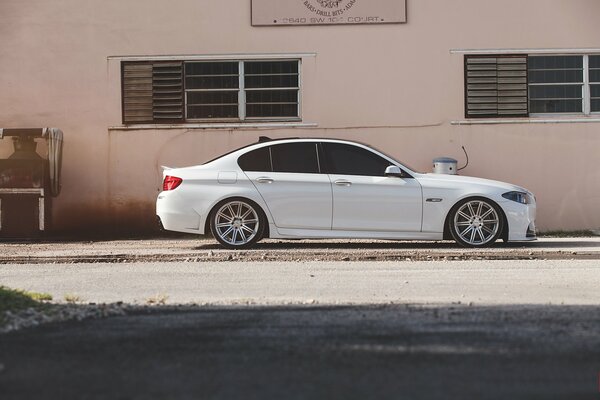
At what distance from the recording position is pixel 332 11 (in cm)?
1856

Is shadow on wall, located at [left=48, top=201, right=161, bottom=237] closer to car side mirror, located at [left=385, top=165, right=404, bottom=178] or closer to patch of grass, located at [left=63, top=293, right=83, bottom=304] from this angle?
car side mirror, located at [left=385, top=165, right=404, bottom=178]

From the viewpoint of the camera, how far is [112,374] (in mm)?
5648

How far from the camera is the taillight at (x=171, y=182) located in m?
14.3

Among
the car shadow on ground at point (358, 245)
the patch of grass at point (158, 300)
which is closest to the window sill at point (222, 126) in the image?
the car shadow on ground at point (358, 245)

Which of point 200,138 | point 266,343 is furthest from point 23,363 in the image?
point 200,138

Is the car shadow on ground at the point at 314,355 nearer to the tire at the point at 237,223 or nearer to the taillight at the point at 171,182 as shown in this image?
the tire at the point at 237,223

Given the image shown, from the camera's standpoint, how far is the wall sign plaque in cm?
1855

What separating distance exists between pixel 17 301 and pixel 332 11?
11535mm

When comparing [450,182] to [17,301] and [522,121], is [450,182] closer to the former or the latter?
[522,121]

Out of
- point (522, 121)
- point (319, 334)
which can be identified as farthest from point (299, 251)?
point (319, 334)

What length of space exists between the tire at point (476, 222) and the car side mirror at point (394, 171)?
85 centimetres

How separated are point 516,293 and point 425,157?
9.37 metres

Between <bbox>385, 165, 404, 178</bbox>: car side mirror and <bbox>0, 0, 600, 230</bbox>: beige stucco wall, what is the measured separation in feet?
14.2

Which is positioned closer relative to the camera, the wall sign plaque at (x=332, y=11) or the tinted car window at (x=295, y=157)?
the tinted car window at (x=295, y=157)
